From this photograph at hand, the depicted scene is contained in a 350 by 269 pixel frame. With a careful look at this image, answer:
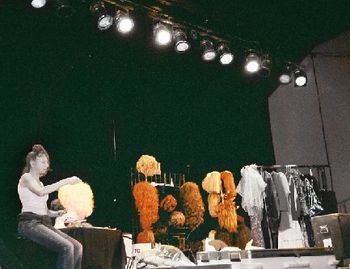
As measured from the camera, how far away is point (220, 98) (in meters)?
8.43

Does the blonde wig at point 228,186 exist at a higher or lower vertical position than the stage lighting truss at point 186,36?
lower

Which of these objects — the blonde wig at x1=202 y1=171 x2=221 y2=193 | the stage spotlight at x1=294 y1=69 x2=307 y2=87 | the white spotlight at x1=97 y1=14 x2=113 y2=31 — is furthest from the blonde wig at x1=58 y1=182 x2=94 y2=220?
the stage spotlight at x1=294 y1=69 x2=307 y2=87

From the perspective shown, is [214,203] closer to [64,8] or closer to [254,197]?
[254,197]

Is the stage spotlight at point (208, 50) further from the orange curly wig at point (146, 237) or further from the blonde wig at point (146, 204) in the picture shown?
the orange curly wig at point (146, 237)

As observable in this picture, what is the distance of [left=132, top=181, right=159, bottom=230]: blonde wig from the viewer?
6832mm

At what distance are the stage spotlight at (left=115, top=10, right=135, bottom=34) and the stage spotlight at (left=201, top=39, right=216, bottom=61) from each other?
1.16 metres

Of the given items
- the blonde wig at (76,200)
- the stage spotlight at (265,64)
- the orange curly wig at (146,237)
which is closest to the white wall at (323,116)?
the stage spotlight at (265,64)

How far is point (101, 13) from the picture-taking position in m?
5.20

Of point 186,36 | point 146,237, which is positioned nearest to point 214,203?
point 146,237

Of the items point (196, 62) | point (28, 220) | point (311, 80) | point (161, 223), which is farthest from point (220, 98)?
point (28, 220)

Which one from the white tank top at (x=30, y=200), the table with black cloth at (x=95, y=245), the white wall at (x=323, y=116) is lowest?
the table with black cloth at (x=95, y=245)

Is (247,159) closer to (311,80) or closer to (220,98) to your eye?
(220,98)

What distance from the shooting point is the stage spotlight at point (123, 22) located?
535 cm

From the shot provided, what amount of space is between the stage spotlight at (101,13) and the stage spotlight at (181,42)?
94cm
